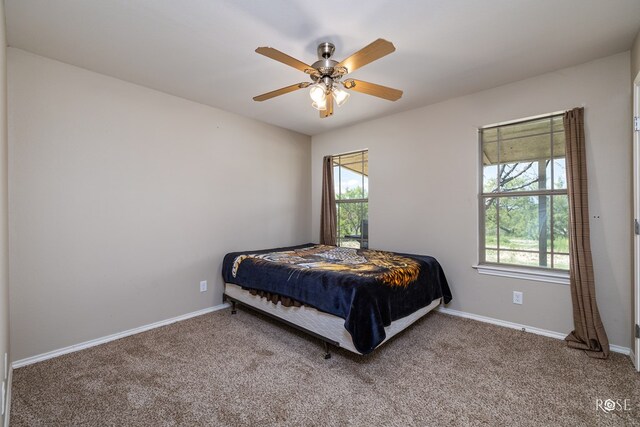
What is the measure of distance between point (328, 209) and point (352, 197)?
402 mm

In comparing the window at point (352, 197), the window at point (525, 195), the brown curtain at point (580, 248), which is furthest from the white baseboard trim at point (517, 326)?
the window at point (352, 197)

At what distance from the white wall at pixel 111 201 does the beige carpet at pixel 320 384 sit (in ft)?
1.39

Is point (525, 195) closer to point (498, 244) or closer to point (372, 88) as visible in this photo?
point (498, 244)

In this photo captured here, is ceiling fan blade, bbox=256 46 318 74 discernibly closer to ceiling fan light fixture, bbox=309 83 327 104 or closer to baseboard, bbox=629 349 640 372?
ceiling fan light fixture, bbox=309 83 327 104

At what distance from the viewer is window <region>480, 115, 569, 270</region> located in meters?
2.72

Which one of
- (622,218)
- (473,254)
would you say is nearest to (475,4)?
(622,218)

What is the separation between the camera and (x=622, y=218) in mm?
2326

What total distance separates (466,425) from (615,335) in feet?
5.82

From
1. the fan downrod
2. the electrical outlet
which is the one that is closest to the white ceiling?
the fan downrod

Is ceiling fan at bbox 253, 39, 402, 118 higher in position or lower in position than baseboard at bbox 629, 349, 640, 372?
higher

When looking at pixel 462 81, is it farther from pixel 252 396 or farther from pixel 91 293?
pixel 91 293

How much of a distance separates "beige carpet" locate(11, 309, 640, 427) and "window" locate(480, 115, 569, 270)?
→ 2.67 feet

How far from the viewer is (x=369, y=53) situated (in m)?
1.76

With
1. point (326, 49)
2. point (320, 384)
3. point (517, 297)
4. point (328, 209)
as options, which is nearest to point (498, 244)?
point (517, 297)
